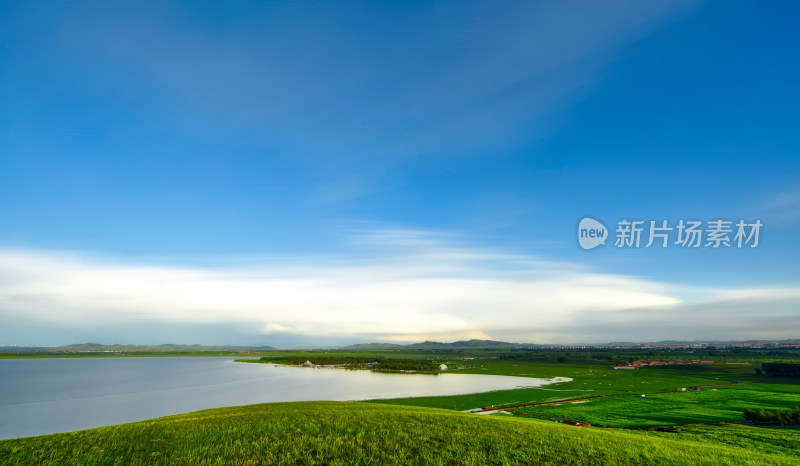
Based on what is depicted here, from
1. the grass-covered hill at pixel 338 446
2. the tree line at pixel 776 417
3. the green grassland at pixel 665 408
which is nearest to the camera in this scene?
the grass-covered hill at pixel 338 446

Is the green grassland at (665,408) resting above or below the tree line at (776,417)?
below

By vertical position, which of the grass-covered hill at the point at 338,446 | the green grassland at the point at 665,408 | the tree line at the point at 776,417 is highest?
the grass-covered hill at the point at 338,446

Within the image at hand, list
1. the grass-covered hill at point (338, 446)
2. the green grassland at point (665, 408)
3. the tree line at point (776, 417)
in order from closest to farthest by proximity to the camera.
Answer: the grass-covered hill at point (338, 446) < the tree line at point (776, 417) < the green grassland at point (665, 408)

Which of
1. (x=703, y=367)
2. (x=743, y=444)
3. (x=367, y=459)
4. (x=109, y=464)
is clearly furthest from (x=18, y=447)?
(x=703, y=367)

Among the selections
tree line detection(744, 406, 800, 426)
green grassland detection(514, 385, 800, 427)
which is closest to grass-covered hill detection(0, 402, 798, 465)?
tree line detection(744, 406, 800, 426)

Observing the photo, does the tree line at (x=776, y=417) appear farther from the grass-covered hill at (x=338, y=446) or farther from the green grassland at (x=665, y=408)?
the grass-covered hill at (x=338, y=446)

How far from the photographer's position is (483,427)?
14.6m

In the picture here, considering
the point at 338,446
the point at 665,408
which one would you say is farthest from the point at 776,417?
the point at 338,446

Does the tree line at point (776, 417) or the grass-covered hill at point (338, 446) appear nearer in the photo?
the grass-covered hill at point (338, 446)

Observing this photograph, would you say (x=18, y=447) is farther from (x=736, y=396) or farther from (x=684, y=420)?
(x=736, y=396)

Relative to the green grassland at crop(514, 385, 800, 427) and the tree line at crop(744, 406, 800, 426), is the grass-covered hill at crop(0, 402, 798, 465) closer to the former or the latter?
the tree line at crop(744, 406, 800, 426)

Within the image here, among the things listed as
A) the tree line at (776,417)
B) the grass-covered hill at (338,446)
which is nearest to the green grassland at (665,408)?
the tree line at (776,417)

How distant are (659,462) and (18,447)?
19476 mm

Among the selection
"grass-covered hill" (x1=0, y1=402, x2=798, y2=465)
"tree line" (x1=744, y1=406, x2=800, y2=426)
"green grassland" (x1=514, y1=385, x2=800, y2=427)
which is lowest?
"green grassland" (x1=514, y1=385, x2=800, y2=427)
